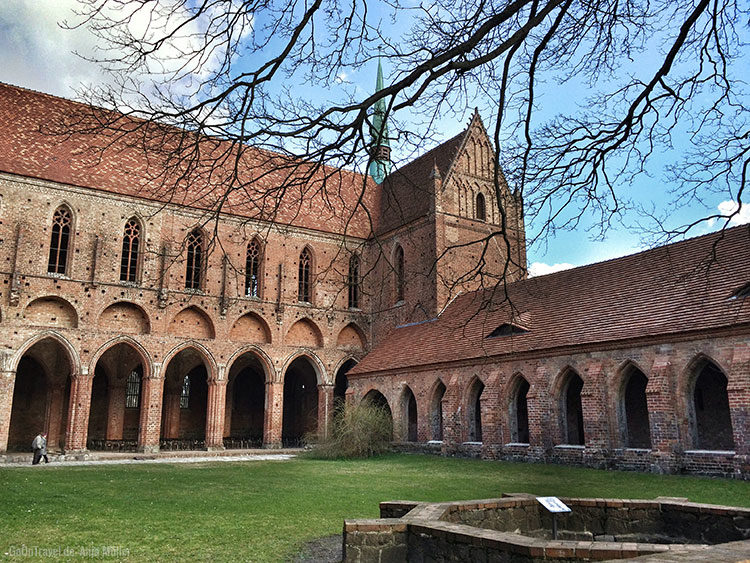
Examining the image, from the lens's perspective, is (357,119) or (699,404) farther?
(699,404)

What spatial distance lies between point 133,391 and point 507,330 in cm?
1972

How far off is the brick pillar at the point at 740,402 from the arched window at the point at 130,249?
22.5m

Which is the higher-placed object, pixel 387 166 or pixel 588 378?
pixel 387 166

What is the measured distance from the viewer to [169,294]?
27.5m

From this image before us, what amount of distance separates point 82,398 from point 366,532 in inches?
874

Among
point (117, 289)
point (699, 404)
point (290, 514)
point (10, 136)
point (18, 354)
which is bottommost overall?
point (290, 514)

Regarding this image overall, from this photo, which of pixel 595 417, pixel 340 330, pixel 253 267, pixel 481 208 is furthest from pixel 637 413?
pixel 253 267

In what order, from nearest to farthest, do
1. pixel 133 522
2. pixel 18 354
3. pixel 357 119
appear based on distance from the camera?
1. pixel 357 119
2. pixel 133 522
3. pixel 18 354

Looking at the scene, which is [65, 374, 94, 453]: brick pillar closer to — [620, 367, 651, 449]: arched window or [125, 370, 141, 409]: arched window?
[125, 370, 141, 409]: arched window

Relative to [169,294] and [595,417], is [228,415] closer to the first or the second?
[169,294]

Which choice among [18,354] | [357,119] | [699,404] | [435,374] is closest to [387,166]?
[357,119]

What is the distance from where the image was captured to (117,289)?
26469mm

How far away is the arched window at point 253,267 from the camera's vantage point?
1196 inches

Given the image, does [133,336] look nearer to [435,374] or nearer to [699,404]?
→ [435,374]
